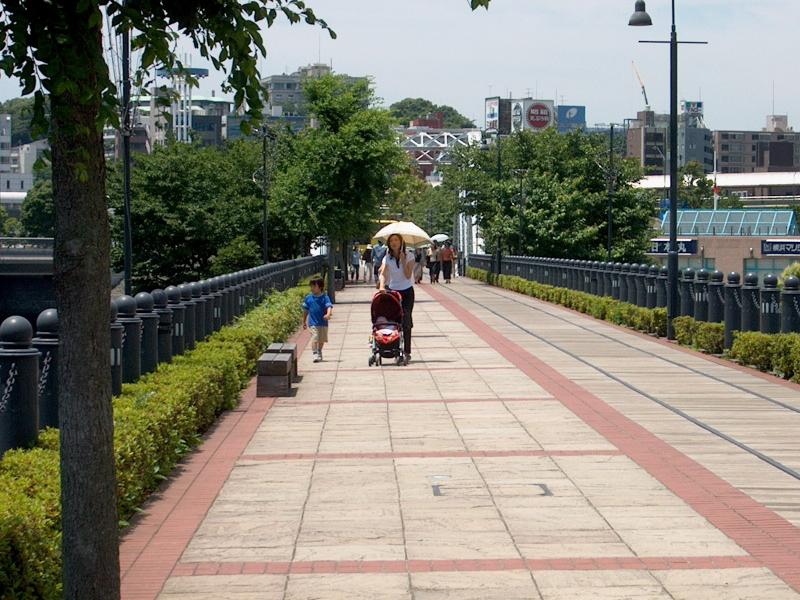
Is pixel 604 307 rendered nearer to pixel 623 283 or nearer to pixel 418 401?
pixel 623 283

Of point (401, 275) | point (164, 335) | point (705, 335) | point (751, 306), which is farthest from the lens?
point (705, 335)

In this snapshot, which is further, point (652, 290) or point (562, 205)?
point (562, 205)

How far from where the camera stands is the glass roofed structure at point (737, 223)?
3767 inches

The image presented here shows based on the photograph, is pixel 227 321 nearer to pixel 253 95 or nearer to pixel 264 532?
pixel 264 532

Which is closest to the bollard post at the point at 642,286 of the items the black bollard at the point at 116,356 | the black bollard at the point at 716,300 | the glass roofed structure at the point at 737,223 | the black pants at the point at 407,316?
the black bollard at the point at 716,300

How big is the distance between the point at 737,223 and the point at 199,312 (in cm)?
8268

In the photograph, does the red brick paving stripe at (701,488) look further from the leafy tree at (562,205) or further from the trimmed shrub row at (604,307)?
the leafy tree at (562,205)

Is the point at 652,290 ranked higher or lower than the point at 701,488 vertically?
higher

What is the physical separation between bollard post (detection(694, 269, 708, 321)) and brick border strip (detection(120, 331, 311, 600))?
38.6ft

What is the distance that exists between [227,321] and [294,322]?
19.7 feet

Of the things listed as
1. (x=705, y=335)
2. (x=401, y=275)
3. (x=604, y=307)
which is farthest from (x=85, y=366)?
(x=604, y=307)

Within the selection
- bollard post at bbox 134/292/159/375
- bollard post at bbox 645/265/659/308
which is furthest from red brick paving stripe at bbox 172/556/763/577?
bollard post at bbox 645/265/659/308

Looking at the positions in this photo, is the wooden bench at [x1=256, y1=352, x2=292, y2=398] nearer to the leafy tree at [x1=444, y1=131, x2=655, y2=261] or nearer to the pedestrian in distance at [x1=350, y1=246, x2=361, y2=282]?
the leafy tree at [x1=444, y1=131, x2=655, y2=261]

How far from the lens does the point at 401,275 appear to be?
20062 millimetres
